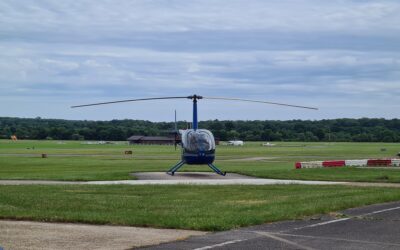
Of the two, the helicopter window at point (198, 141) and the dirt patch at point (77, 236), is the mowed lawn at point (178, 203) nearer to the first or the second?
the dirt patch at point (77, 236)

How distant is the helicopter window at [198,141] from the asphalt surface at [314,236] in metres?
19.7

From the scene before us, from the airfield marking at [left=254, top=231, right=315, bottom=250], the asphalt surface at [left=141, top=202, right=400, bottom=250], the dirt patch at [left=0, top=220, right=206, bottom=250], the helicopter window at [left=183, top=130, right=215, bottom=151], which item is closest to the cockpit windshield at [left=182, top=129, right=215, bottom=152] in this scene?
the helicopter window at [left=183, top=130, right=215, bottom=151]

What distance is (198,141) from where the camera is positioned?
1426 inches

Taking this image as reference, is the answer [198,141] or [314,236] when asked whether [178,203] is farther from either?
[198,141]

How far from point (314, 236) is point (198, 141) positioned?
Answer: 2307 cm

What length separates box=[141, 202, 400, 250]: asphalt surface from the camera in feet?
39.8

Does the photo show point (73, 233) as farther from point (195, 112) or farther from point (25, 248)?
point (195, 112)

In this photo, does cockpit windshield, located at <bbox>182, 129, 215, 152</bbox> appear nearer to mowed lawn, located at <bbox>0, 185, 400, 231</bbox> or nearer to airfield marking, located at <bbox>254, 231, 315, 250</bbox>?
mowed lawn, located at <bbox>0, 185, 400, 231</bbox>

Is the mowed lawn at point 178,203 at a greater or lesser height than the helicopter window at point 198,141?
lesser

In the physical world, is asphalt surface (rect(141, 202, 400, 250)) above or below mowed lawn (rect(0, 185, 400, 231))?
below

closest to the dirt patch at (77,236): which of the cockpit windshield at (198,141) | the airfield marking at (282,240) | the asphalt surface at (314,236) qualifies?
the asphalt surface at (314,236)

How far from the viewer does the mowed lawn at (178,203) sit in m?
15.5

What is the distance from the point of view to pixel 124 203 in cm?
1905

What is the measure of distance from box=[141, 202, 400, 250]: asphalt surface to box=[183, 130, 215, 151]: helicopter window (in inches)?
774
